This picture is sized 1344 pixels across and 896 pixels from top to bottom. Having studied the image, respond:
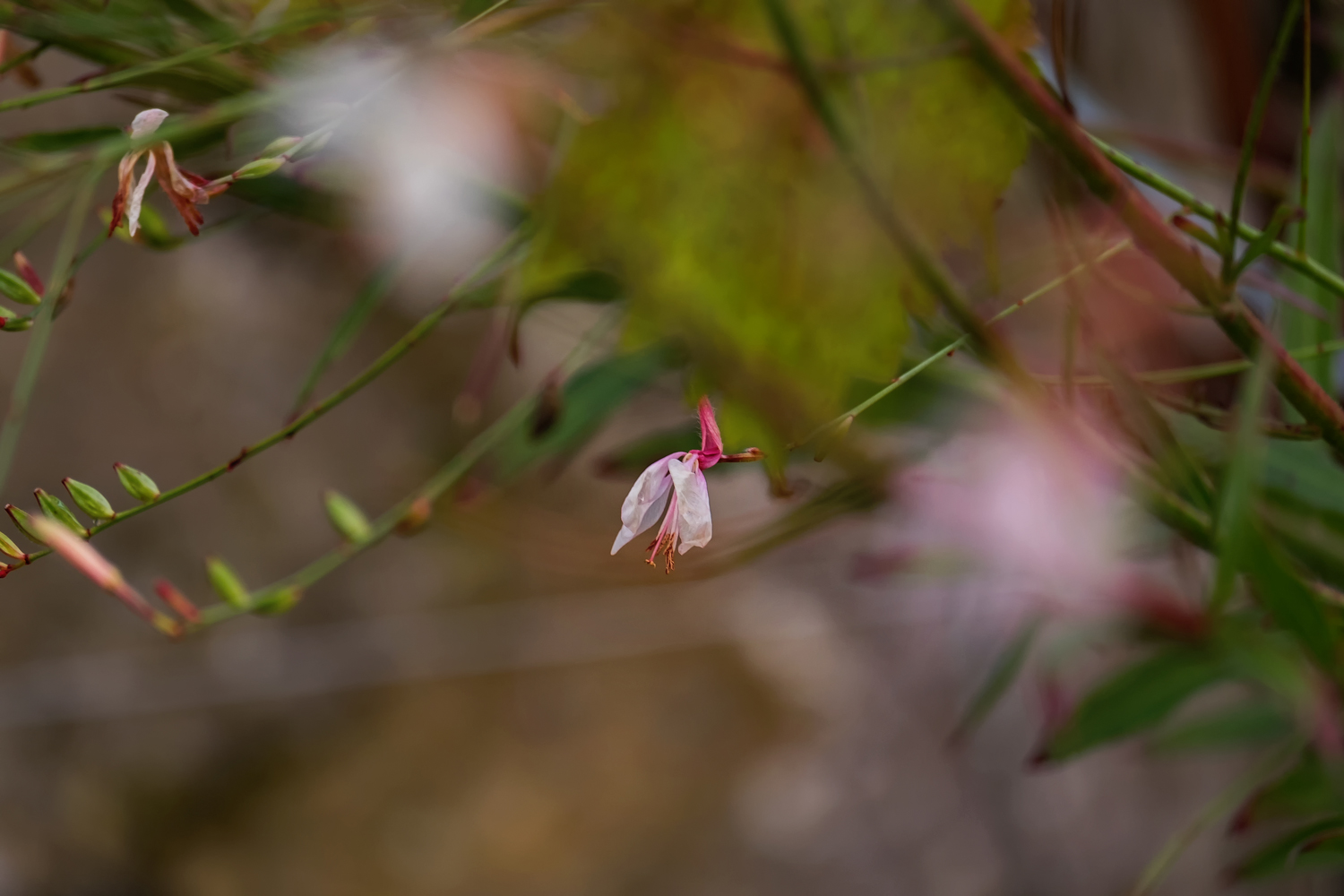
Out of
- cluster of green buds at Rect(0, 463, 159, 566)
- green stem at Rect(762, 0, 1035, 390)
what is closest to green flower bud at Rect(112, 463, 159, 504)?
cluster of green buds at Rect(0, 463, 159, 566)

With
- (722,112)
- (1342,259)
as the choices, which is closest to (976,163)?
(722,112)

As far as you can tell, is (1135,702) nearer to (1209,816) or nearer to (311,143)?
(1209,816)

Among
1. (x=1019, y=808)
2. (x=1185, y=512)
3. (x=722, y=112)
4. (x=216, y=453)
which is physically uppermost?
(x=216, y=453)

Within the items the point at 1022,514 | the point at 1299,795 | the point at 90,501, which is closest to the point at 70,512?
the point at 90,501

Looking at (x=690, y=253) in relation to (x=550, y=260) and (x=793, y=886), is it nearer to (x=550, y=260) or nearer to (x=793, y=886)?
(x=550, y=260)

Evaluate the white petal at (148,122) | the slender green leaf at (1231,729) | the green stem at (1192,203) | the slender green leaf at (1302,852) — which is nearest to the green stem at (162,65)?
the white petal at (148,122)

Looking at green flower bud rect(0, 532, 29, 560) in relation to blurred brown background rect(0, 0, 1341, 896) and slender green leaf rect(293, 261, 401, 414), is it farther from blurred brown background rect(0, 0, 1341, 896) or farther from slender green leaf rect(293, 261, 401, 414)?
blurred brown background rect(0, 0, 1341, 896)
